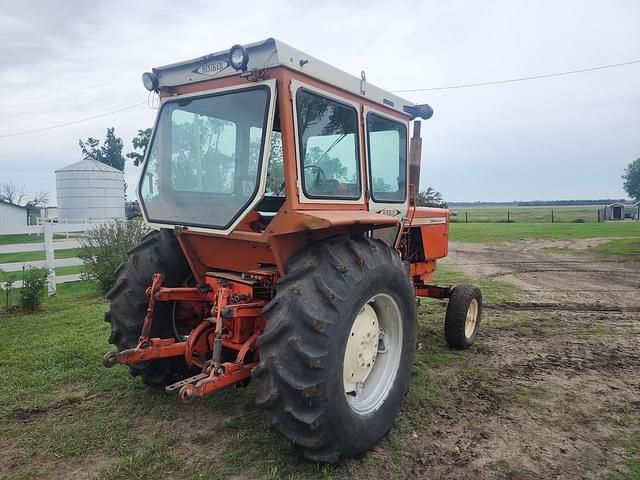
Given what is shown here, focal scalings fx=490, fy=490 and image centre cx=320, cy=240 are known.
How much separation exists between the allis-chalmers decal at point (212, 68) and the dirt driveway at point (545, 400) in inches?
116

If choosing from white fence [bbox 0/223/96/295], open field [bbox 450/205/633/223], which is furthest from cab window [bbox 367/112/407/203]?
open field [bbox 450/205/633/223]

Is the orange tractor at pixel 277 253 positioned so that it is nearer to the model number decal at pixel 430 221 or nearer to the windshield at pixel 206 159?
the windshield at pixel 206 159

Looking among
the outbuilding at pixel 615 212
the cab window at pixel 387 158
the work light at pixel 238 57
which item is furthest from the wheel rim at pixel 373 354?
the outbuilding at pixel 615 212

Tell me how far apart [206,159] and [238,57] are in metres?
0.91

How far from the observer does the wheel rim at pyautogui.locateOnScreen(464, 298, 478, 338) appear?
231 inches

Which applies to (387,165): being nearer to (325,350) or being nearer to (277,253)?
(277,253)

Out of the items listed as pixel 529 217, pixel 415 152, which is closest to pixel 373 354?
pixel 415 152

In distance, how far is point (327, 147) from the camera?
12.2ft

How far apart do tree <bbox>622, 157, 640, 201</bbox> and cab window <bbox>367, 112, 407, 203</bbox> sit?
66106 mm

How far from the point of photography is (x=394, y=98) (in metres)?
4.53

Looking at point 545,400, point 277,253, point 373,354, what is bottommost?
point 545,400

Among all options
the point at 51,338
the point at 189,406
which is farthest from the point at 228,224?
the point at 51,338

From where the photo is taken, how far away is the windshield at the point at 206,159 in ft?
11.2

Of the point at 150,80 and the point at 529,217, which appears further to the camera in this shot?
the point at 529,217
